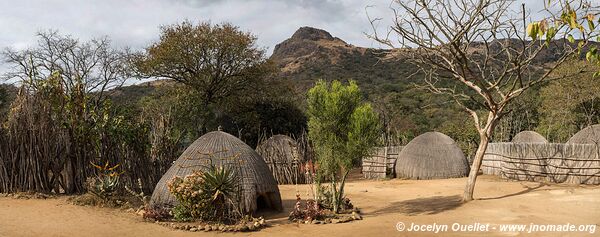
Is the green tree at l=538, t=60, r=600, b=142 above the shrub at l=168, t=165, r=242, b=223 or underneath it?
above

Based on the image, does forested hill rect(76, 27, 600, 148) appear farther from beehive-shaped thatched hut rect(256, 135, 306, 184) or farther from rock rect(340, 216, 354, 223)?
beehive-shaped thatched hut rect(256, 135, 306, 184)

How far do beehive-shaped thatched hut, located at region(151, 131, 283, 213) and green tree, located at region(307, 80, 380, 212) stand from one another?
131 centimetres

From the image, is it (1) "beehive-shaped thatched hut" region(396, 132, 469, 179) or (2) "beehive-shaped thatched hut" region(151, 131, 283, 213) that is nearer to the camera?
(2) "beehive-shaped thatched hut" region(151, 131, 283, 213)

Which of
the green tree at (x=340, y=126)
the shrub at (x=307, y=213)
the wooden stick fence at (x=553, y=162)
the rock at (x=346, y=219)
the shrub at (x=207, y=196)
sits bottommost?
the rock at (x=346, y=219)

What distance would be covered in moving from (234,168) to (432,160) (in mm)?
10051

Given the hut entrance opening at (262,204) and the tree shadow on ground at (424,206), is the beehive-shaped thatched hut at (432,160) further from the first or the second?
the hut entrance opening at (262,204)

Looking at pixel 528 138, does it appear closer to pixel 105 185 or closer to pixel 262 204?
pixel 262 204

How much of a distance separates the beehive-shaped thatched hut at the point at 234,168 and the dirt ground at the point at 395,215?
50cm

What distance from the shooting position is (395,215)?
9352mm

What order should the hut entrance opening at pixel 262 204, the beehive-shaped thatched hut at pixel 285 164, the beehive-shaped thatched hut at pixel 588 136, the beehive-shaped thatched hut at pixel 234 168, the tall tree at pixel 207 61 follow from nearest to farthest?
the beehive-shaped thatched hut at pixel 234 168
the hut entrance opening at pixel 262 204
the beehive-shaped thatched hut at pixel 588 136
the beehive-shaped thatched hut at pixel 285 164
the tall tree at pixel 207 61

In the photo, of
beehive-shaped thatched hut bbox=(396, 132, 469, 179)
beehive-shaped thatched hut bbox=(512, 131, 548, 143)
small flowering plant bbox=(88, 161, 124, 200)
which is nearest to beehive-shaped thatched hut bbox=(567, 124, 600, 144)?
beehive-shaped thatched hut bbox=(512, 131, 548, 143)

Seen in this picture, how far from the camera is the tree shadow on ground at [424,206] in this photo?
9.75 m

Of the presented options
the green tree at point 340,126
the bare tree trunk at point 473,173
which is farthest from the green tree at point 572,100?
the green tree at point 340,126

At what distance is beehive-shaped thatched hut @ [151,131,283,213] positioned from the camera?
928 centimetres
